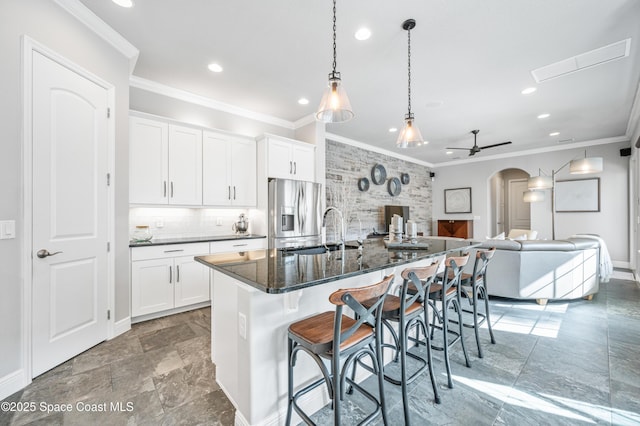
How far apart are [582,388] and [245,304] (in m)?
2.43

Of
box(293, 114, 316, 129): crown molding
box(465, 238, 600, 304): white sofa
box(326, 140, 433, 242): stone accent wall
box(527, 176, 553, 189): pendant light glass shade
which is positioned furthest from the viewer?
box(326, 140, 433, 242): stone accent wall

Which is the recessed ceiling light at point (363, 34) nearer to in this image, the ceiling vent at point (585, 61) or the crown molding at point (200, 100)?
the ceiling vent at point (585, 61)

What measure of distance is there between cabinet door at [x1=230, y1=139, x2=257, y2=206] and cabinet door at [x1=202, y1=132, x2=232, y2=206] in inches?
3.0

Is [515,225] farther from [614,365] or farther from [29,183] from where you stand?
[29,183]

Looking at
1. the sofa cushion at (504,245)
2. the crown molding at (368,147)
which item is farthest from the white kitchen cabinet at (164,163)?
the sofa cushion at (504,245)

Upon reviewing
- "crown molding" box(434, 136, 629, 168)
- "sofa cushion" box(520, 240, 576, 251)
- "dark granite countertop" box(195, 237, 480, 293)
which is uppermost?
"crown molding" box(434, 136, 629, 168)

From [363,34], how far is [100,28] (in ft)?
7.90

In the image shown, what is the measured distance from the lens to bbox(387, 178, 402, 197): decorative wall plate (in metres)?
6.95

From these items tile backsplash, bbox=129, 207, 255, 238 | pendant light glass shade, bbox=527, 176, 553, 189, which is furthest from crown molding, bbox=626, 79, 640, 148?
tile backsplash, bbox=129, 207, 255, 238

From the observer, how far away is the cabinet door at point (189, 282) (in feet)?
10.7

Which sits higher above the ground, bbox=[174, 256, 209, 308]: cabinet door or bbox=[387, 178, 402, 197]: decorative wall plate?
bbox=[387, 178, 402, 197]: decorative wall plate

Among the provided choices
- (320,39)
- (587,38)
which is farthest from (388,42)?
(587,38)

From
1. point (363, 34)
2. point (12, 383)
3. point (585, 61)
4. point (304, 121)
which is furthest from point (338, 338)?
point (304, 121)

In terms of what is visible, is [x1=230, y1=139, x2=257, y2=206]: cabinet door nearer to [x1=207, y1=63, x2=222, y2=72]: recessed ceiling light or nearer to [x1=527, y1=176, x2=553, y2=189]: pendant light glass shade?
[x1=207, y1=63, x2=222, y2=72]: recessed ceiling light
